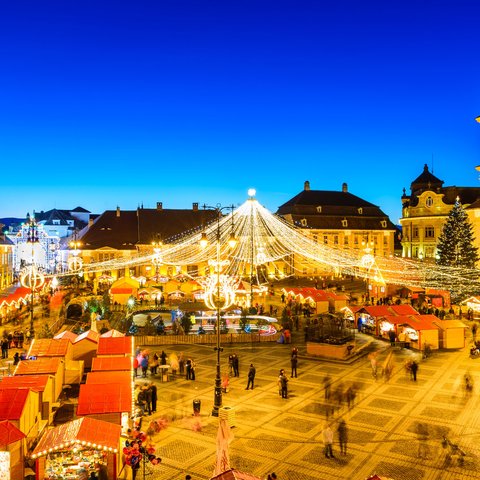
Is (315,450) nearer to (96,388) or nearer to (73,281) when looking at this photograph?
(96,388)

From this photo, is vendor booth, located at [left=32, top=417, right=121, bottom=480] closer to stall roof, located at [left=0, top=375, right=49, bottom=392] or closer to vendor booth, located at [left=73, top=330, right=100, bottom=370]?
stall roof, located at [left=0, top=375, right=49, bottom=392]

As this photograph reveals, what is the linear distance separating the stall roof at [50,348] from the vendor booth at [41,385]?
10.2 ft

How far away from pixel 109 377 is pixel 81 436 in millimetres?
4053

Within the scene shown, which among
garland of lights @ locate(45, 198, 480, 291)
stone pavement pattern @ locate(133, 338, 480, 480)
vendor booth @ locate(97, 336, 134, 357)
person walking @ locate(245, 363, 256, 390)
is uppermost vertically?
garland of lights @ locate(45, 198, 480, 291)

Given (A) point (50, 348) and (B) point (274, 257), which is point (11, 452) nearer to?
(A) point (50, 348)

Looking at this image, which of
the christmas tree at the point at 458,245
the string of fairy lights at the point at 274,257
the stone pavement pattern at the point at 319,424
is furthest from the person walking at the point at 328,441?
the christmas tree at the point at 458,245

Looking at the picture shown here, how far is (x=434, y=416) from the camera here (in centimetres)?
1536

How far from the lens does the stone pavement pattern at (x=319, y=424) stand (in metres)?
11.9

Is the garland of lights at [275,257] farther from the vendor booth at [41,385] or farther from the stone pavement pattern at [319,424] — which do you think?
the vendor booth at [41,385]

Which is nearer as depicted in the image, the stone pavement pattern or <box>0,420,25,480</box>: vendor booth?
<box>0,420,25,480</box>: vendor booth

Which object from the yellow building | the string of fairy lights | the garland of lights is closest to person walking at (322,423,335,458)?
the garland of lights

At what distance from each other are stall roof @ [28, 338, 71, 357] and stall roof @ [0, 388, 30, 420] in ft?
20.0

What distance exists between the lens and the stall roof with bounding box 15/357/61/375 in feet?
50.8

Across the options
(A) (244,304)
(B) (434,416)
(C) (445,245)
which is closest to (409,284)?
(C) (445,245)
